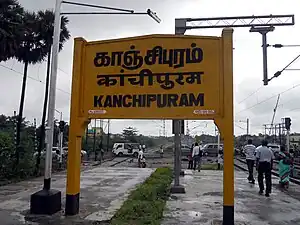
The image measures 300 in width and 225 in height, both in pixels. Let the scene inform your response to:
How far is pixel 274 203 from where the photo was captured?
9938 mm

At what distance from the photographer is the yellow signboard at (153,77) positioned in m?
7.45

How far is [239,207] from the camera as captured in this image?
9.29 meters

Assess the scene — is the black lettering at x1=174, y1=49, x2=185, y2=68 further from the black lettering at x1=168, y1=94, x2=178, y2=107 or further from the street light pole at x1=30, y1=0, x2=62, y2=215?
the street light pole at x1=30, y1=0, x2=62, y2=215

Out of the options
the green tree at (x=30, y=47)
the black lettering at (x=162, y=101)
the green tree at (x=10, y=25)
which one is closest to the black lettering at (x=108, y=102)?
the black lettering at (x=162, y=101)

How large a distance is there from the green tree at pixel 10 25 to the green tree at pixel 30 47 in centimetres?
99

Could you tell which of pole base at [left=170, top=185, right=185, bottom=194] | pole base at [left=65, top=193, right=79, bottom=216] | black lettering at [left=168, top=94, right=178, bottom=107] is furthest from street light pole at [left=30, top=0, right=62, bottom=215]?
pole base at [left=170, top=185, right=185, bottom=194]

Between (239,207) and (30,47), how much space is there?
48.9 feet

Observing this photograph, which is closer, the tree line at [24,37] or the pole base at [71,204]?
the pole base at [71,204]

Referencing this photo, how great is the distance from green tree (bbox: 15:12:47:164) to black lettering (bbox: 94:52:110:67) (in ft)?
38.3

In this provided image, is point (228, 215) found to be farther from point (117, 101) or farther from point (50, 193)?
point (50, 193)

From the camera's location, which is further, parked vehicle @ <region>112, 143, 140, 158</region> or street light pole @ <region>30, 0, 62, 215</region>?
parked vehicle @ <region>112, 143, 140, 158</region>

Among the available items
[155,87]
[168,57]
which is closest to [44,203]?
[155,87]

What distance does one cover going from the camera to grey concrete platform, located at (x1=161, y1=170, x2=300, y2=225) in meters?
7.79

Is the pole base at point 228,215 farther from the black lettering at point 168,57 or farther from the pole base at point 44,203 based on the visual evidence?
the pole base at point 44,203
